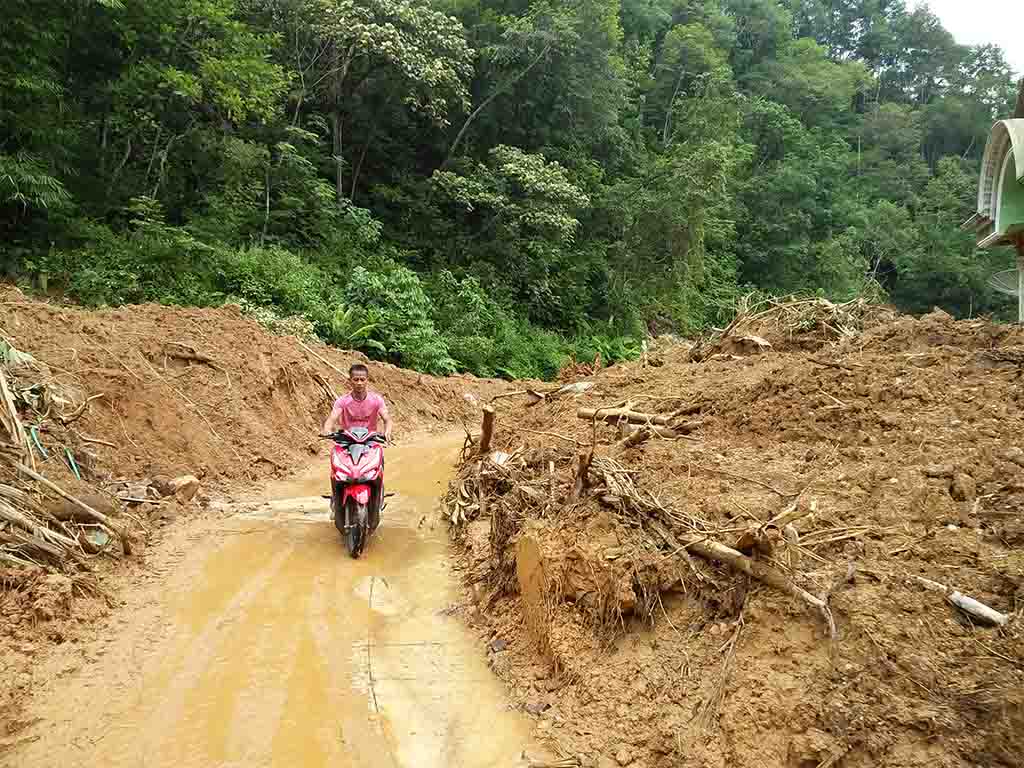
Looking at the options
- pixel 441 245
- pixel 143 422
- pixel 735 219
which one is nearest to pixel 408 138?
pixel 441 245

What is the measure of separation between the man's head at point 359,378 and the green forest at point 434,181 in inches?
374

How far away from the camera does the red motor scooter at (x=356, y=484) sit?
655 centimetres

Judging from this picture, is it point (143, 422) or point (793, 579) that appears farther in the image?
point (143, 422)

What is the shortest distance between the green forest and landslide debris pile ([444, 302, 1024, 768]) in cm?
792

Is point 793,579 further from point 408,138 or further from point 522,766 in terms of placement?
point 408,138

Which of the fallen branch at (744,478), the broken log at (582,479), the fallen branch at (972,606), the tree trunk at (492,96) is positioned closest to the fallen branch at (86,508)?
the broken log at (582,479)

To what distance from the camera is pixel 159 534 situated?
6793mm

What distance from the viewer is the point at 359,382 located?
715cm

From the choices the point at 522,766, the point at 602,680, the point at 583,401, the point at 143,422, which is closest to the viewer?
the point at 522,766

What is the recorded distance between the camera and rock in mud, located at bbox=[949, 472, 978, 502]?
170 inches

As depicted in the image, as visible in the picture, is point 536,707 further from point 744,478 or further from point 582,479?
point 744,478

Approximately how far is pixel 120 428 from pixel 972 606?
8515mm

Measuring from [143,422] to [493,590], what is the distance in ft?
18.5

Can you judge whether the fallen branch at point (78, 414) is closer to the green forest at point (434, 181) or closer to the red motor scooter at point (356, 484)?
the red motor scooter at point (356, 484)
